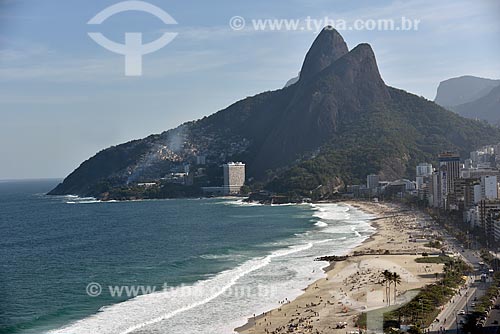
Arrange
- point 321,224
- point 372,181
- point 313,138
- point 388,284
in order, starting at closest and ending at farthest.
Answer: point 388,284, point 321,224, point 372,181, point 313,138

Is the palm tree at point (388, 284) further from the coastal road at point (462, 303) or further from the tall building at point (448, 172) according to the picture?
the tall building at point (448, 172)

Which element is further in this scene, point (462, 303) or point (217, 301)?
point (217, 301)

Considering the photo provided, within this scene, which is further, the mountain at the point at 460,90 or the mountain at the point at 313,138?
the mountain at the point at 460,90

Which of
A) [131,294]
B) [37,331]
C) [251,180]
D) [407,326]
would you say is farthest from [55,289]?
[251,180]

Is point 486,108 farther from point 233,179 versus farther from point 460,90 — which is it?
point 233,179

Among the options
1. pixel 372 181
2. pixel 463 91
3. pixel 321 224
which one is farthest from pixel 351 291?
pixel 463 91

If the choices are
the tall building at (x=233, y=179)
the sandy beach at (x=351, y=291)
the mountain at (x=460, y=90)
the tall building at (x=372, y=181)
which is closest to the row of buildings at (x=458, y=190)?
the tall building at (x=372, y=181)
